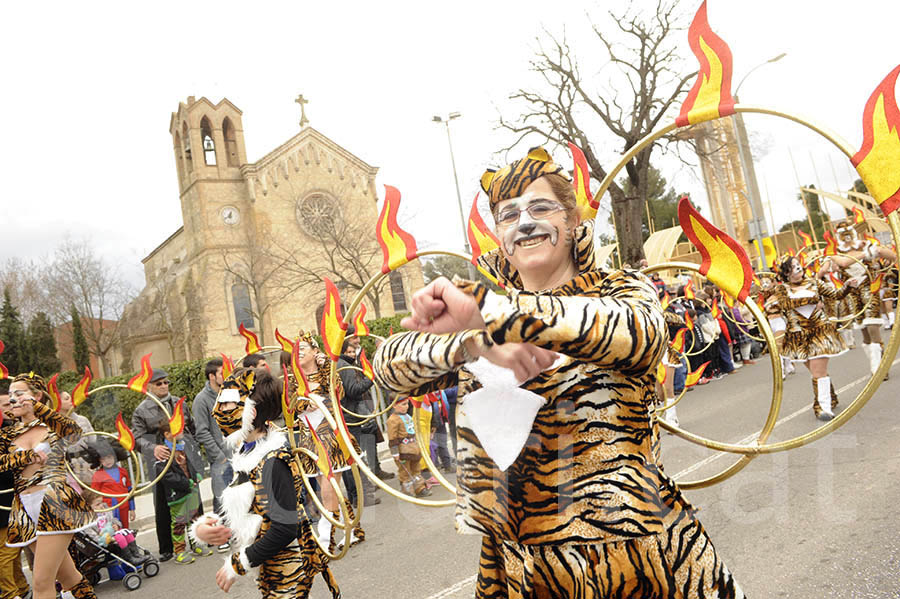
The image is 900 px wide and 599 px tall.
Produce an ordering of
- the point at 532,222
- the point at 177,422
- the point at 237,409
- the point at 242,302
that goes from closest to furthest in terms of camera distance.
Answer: the point at 532,222, the point at 237,409, the point at 177,422, the point at 242,302

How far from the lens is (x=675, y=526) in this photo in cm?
150

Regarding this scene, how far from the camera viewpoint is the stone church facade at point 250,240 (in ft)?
104

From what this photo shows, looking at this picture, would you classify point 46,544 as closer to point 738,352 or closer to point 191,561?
point 191,561

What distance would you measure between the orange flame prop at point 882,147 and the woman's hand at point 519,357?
0.95m

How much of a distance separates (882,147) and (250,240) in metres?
33.9

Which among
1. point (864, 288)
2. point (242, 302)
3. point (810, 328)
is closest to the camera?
point (810, 328)

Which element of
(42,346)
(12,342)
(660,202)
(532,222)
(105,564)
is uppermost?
(660,202)

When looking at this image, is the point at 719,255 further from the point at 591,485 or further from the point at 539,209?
the point at 591,485

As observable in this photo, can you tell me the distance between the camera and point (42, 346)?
24.6 meters

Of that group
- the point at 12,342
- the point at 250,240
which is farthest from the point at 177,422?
the point at 250,240

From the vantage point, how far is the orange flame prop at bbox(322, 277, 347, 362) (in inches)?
103

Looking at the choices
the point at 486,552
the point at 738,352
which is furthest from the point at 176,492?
the point at 738,352

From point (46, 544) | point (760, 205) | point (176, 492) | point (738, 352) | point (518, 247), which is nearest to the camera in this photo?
point (518, 247)

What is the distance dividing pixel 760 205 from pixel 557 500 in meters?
43.9
